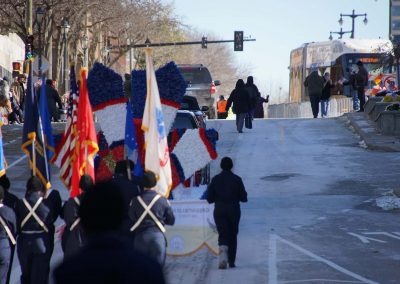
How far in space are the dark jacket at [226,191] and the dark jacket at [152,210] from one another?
8.41ft

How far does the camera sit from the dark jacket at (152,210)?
11.9 m

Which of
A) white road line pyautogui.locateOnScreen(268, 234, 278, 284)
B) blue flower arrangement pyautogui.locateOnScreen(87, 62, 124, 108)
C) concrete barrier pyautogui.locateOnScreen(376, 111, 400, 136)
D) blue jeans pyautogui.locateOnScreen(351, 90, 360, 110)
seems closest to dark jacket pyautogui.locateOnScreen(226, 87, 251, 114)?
concrete barrier pyautogui.locateOnScreen(376, 111, 400, 136)

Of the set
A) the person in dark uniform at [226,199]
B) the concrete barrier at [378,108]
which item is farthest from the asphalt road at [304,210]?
the concrete barrier at [378,108]

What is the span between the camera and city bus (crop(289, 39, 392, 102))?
5734cm

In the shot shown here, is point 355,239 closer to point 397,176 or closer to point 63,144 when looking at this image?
point 63,144

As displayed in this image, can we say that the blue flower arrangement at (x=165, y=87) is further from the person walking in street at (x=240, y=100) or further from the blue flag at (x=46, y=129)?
the person walking in street at (x=240, y=100)

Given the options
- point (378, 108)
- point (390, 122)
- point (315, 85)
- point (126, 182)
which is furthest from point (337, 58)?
point (126, 182)

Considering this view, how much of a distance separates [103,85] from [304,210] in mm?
7123

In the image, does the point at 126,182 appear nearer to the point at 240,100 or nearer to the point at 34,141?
the point at 34,141

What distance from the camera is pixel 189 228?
14.8 meters

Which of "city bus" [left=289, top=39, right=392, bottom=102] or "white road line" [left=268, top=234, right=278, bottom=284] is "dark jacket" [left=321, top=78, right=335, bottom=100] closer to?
"city bus" [left=289, top=39, right=392, bottom=102]

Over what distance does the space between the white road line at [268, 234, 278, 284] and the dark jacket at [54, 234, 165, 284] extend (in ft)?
30.0

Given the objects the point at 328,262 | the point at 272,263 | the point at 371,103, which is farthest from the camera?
the point at 371,103

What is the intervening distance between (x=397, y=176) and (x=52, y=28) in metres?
33.8
